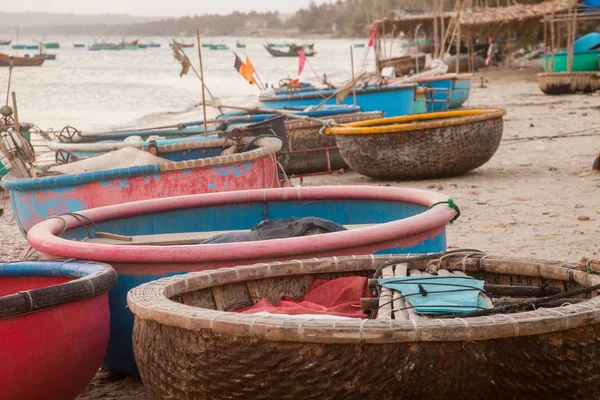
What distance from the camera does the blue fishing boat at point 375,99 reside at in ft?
52.2

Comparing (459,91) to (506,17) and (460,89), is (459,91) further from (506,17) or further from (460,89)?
(506,17)

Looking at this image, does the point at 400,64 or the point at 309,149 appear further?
the point at 400,64

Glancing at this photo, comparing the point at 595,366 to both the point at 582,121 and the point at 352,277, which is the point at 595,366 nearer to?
the point at 352,277

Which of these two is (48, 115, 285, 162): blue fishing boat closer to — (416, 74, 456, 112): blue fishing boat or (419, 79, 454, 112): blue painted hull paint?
(419, 79, 454, 112): blue painted hull paint

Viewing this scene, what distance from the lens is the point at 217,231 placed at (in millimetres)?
5379

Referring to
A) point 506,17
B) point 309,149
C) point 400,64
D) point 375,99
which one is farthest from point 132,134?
point 506,17

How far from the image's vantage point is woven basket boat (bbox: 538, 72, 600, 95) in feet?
68.2

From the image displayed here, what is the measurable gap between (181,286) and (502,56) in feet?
126

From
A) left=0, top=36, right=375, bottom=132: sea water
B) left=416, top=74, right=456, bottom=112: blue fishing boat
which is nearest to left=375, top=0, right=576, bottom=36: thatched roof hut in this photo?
left=416, top=74, right=456, bottom=112: blue fishing boat

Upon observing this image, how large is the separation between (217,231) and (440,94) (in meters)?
14.8

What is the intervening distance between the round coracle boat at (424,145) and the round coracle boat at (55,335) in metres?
6.00

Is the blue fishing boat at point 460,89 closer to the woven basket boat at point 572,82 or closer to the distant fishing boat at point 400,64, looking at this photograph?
the woven basket boat at point 572,82

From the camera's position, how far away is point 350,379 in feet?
8.39

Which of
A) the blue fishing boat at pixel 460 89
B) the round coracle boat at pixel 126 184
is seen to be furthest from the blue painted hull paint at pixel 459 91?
the round coracle boat at pixel 126 184
